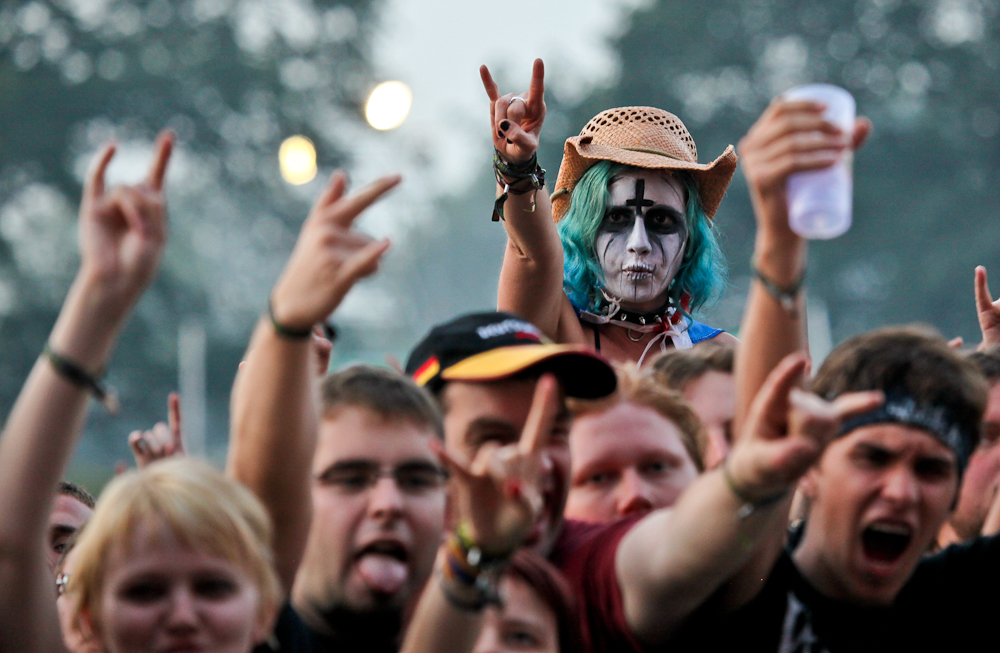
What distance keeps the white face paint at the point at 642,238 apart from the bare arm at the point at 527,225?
11.1 inches

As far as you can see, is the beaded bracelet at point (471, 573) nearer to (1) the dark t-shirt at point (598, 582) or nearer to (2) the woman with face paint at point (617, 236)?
(1) the dark t-shirt at point (598, 582)

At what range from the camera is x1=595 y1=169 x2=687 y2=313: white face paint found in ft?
14.1

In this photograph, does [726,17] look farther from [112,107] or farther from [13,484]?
[13,484]

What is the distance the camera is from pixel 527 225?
394cm

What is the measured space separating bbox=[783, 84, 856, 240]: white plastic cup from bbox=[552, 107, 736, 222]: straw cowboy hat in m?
2.11

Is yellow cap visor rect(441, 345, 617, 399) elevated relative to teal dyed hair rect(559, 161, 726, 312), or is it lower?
lower

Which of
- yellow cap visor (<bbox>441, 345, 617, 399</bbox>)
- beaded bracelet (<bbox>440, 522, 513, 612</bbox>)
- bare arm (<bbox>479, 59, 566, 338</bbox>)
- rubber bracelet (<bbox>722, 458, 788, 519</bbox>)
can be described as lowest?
beaded bracelet (<bbox>440, 522, 513, 612</bbox>)

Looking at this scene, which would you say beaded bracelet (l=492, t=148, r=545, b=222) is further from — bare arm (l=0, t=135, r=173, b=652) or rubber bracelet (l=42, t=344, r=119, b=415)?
rubber bracelet (l=42, t=344, r=119, b=415)

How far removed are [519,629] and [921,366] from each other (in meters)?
0.94

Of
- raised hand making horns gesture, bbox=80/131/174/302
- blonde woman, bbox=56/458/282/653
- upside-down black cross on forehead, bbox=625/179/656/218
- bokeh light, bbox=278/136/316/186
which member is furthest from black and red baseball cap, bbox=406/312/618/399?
bokeh light, bbox=278/136/316/186

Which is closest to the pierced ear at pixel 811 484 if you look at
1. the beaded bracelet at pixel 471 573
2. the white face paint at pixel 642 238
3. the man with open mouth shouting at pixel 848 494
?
the man with open mouth shouting at pixel 848 494

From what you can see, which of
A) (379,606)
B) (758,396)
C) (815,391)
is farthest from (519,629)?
(815,391)

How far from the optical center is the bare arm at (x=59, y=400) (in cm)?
216

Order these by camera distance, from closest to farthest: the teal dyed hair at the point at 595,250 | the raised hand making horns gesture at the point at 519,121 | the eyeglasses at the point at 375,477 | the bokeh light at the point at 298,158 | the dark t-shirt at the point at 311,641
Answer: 1. the dark t-shirt at the point at 311,641
2. the eyeglasses at the point at 375,477
3. the raised hand making horns gesture at the point at 519,121
4. the teal dyed hair at the point at 595,250
5. the bokeh light at the point at 298,158
